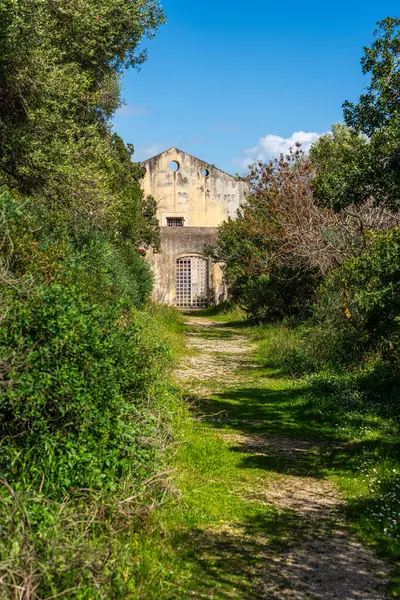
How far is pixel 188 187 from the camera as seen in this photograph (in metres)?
36.3

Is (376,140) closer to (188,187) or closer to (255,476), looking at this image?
(255,476)

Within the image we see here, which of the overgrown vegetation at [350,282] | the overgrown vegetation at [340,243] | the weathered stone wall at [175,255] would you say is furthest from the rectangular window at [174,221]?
the overgrown vegetation at [350,282]

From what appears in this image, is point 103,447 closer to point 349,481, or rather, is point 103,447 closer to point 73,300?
point 73,300

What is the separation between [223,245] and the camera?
27438 mm

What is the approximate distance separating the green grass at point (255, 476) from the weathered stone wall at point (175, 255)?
18.9 meters

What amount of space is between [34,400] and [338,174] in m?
4.98

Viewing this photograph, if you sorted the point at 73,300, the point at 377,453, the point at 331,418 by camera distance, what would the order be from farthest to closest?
→ the point at 331,418, the point at 377,453, the point at 73,300

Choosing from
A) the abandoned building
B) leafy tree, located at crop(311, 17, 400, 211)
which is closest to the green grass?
leafy tree, located at crop(311, 17, 400, 211)

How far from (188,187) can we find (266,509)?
31327 mm

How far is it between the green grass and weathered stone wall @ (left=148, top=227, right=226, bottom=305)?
18863 mm

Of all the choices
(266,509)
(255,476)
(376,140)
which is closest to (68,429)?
(266,509)

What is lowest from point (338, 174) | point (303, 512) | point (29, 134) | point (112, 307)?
point (303, 512)

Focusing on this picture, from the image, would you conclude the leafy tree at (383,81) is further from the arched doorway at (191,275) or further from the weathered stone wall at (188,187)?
the weathered stone wall at (188,187)

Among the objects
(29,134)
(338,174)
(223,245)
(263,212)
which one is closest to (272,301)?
(263,212)
